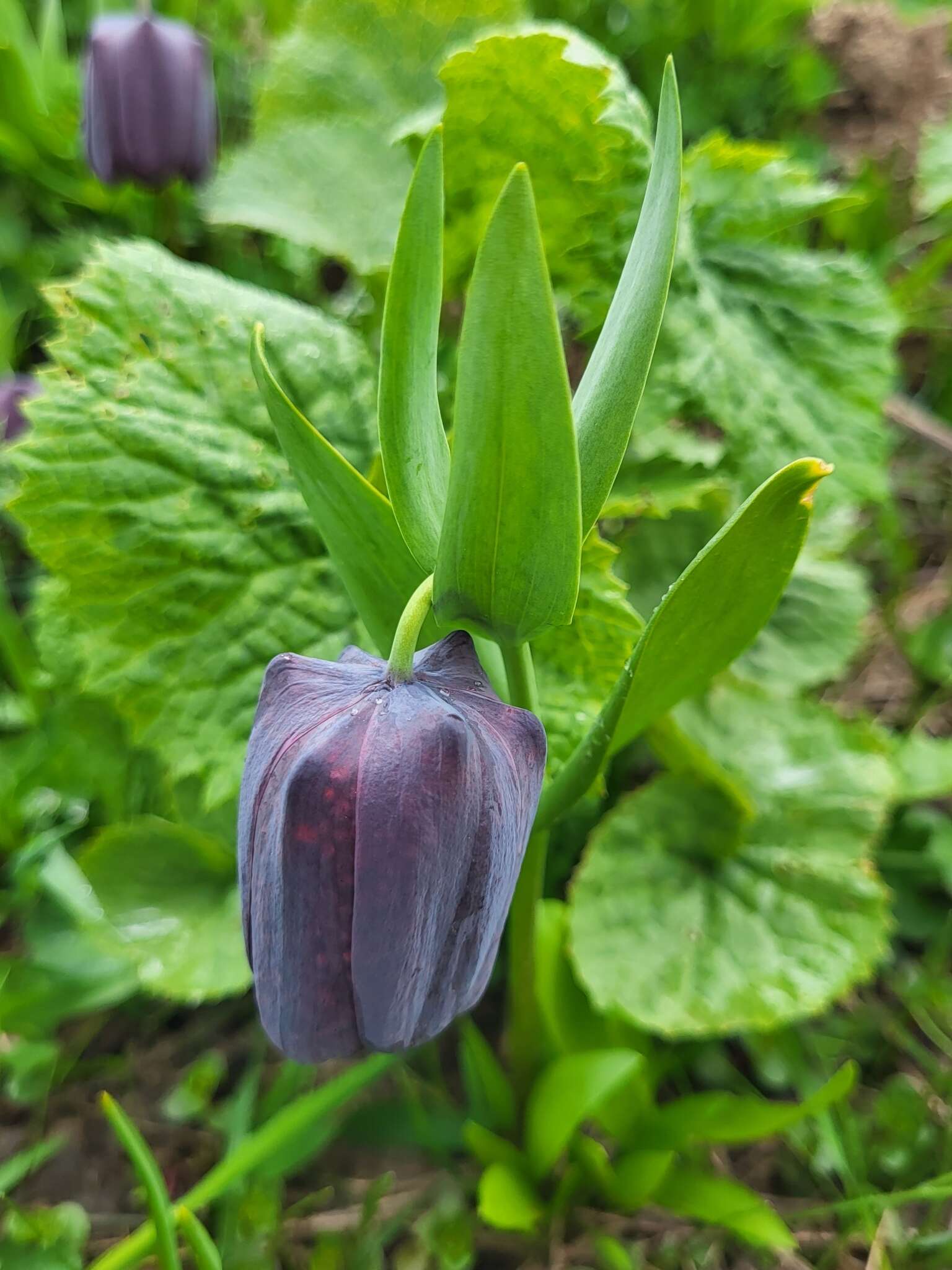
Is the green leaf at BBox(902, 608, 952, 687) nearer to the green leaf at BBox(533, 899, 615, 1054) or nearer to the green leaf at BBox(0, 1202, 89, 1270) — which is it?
the green leaf at BBox(533, 899, 615, 1054)

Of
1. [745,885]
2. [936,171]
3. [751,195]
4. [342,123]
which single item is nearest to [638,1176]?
[745,885]

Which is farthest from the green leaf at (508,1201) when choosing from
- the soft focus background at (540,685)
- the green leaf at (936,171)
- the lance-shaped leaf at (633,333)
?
the green leaf at (936,171)

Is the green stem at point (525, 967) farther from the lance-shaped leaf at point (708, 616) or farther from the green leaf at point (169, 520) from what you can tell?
the green leaf at point (169, 520)

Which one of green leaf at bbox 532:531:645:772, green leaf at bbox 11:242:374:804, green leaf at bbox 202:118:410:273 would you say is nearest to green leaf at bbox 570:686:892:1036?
green leaf at bbox 532:531:645:772

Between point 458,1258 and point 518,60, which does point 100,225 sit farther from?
point 458,1258

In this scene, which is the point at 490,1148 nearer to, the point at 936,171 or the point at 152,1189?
the point at 152,1189

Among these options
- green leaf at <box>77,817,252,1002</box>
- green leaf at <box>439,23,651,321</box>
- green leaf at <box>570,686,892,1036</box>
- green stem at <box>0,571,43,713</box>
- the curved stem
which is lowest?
green leaf at <box>77,817,252,1002</box>
